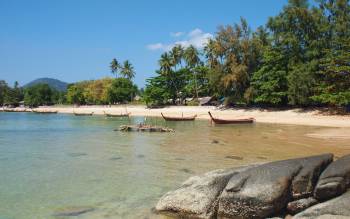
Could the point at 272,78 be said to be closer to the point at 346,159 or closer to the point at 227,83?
the point at 227,83

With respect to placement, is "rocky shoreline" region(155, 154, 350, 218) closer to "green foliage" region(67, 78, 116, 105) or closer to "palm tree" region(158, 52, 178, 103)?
"palm tree" region(158, 52, 178, 103)

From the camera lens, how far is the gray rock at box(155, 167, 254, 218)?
9.27m

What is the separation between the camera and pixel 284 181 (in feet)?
28.6

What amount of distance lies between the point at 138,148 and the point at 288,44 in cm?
3450

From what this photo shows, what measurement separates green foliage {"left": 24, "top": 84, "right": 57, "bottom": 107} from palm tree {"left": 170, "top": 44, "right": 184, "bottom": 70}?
62.1 meters

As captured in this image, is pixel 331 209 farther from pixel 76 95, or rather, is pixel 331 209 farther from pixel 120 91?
pixel 76 95

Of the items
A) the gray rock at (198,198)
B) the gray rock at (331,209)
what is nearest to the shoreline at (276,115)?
the gray rock at (198,198)

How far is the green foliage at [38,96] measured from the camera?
124875mm

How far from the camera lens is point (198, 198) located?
9.48 meters

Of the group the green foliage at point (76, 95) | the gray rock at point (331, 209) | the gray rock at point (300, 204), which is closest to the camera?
the gray rock at point (331, 209)

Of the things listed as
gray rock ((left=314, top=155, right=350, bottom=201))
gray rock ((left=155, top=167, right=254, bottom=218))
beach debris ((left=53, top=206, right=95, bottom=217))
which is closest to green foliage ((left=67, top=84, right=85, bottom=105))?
beach debris ((left=53, top=206, right=95, bottom=217))

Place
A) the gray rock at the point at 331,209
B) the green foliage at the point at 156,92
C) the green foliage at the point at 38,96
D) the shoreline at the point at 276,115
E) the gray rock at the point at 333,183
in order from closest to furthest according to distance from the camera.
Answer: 1. the gray rock at the point at 331,209
2. the gray rock at the point at 333,183
3. the shoreline at the point at 276,115
4. the green foliage at the point at 156,92
5. the green foliage at the point at 38,96

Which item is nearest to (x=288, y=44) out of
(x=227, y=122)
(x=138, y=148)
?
(x=227, y=122)

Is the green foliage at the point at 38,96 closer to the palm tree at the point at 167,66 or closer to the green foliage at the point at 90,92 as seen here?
the green foliage at the point at 90,92
